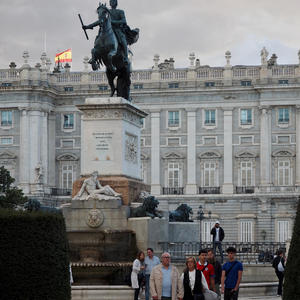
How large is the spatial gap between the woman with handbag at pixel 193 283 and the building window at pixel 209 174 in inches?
2855

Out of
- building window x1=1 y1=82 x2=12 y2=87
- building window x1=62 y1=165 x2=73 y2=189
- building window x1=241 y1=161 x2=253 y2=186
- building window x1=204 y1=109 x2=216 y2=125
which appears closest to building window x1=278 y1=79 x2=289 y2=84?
building window x1=204 y1=109 x2=216 y2=125

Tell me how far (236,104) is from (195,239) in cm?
6286

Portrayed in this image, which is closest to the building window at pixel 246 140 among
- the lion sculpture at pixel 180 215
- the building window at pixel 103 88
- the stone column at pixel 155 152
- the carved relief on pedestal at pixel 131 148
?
the stone column at pixel 155 152

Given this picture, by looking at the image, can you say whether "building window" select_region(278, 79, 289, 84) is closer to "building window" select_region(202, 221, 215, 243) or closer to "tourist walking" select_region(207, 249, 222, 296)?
"building window" select_region(202, 221, 215, 243)

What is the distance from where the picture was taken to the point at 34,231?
17.5 meters

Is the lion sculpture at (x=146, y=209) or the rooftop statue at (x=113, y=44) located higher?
the rooftop statue at (x=113, y=44)

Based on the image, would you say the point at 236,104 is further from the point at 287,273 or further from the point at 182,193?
the point at 287,273

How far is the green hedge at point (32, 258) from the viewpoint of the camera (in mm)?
17125

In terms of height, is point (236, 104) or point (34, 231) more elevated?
point (236, 104)

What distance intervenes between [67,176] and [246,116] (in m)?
14.7

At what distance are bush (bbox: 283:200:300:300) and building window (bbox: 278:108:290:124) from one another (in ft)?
242

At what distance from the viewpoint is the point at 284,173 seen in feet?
292

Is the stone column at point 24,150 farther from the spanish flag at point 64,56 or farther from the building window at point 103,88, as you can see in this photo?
the spanish flag at point 64,56

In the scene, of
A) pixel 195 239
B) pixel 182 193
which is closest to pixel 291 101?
pixel 182 193
